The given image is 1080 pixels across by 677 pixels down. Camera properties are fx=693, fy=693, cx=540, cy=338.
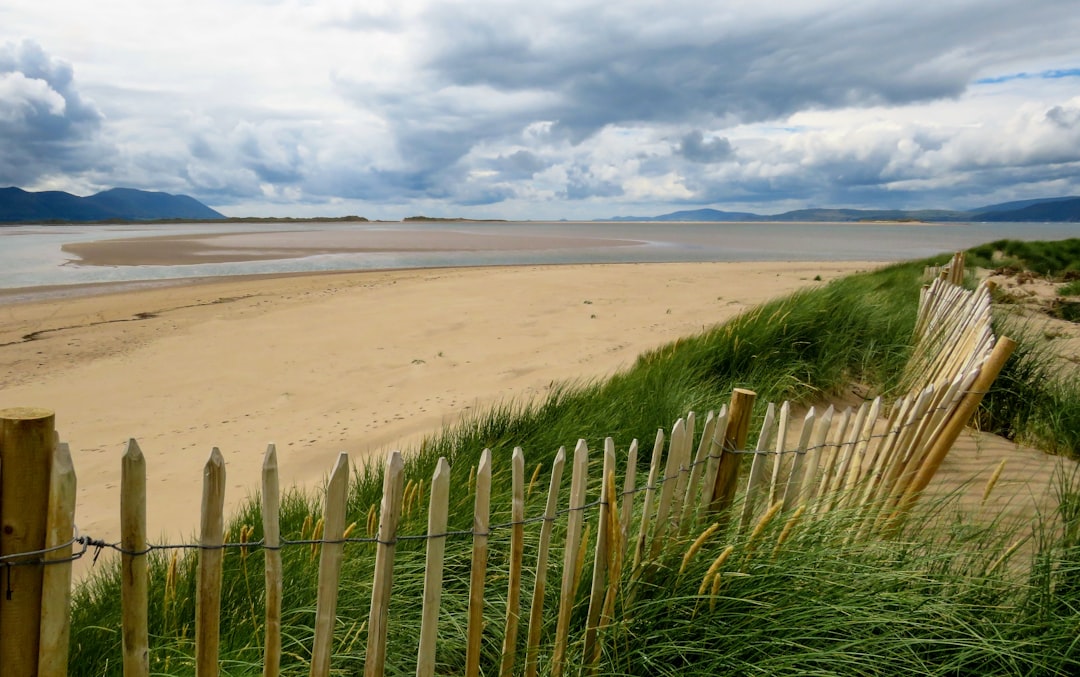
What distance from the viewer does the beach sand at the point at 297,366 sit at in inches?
209

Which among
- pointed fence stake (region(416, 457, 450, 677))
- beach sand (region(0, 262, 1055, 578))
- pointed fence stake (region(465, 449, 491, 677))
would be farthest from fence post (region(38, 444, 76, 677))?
beach sand (region(0, 262, 1055, 578))

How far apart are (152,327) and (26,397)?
171 inches

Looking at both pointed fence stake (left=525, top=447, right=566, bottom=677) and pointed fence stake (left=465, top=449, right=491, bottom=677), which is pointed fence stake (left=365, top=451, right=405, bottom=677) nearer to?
pointed fence stake (left=465, top=449, right=491, bottom=677)

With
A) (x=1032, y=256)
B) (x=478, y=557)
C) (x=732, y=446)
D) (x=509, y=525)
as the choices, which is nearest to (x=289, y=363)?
(x=732, y=446)

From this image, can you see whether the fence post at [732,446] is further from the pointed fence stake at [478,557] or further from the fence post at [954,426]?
the pointed fence stake at [478,557]

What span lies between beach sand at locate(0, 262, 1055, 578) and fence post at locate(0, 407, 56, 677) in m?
2.41

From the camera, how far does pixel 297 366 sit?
8.66m

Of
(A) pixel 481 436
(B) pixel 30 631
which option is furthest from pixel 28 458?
(A) pixel 481 436

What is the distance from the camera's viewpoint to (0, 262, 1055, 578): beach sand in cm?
531

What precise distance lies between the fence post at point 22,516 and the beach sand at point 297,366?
241 centimetres

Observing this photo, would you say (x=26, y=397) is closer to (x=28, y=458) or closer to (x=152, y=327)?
(x=152, y=327)

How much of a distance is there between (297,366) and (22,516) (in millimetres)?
7529

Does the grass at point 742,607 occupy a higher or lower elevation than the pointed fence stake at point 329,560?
lower

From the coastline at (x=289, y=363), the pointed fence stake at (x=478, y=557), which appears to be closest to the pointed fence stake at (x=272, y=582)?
the pointed fence stake at (x=478, y=557)
